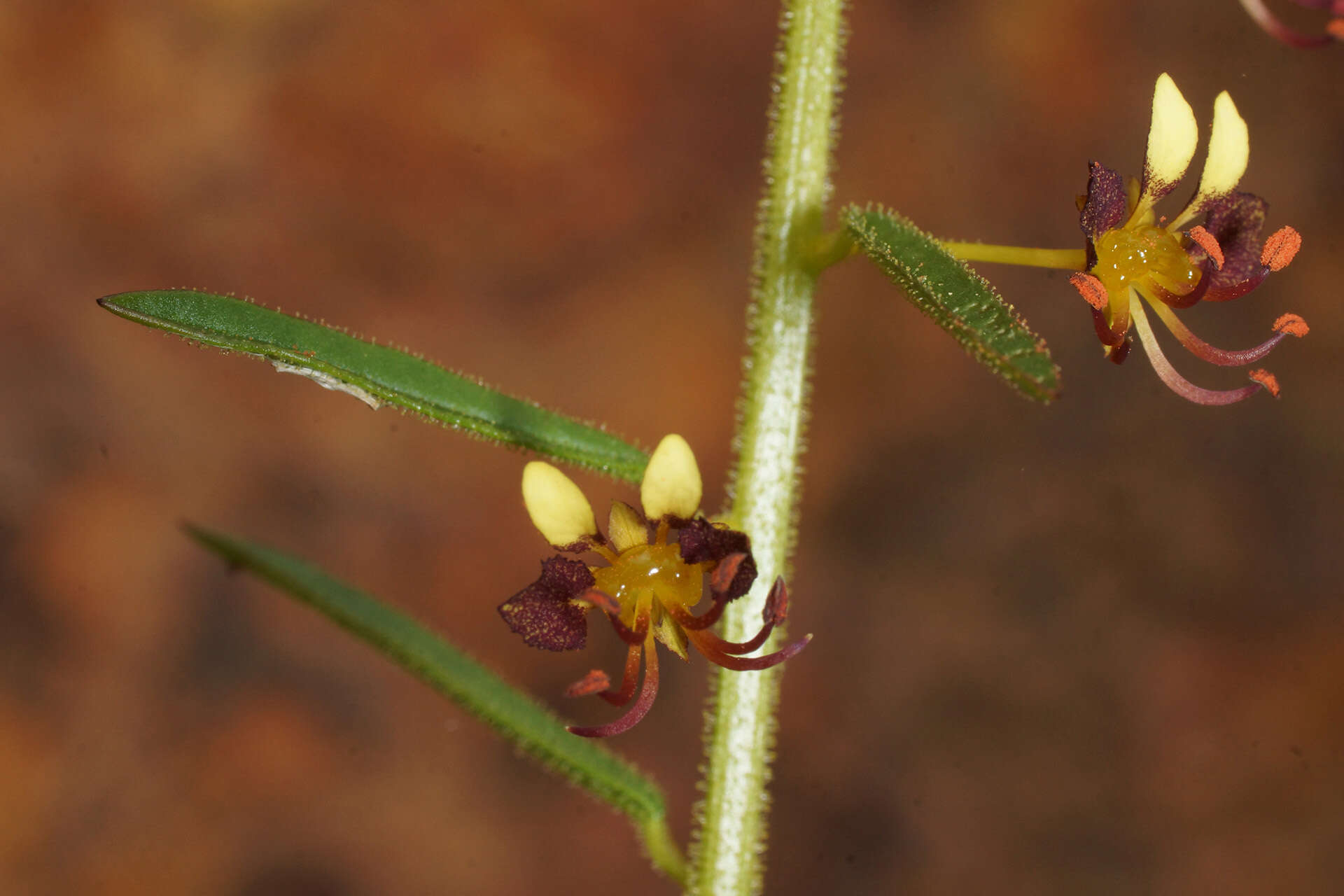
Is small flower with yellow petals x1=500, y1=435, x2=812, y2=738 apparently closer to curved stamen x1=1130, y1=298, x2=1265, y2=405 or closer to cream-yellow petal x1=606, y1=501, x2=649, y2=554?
cream-yellow petal x1=606, y1=501, x2=649, y2=554

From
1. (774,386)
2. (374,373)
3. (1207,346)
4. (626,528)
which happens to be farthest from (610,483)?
(1207,346)

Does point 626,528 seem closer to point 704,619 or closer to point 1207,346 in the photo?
point 704,619

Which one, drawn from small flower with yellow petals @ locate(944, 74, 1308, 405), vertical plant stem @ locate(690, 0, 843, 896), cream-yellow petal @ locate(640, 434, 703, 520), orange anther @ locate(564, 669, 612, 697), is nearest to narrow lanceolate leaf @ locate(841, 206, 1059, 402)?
small flower with yellow petals @ locate(944, 74, 1308, 405)

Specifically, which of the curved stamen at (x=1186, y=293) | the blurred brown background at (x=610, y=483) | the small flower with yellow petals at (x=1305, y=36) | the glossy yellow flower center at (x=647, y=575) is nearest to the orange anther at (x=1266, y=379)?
the curved stamen at (x=1186, y=293)

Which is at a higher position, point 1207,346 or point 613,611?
point 1207,346

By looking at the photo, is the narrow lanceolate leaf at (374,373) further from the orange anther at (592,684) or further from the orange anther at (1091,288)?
the orange anther at (1091,288)

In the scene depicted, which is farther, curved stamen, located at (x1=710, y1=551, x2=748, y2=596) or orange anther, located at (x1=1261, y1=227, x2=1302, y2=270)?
orange anther, located at (x1=1261, y1=227, x2=1302, y2=270)
